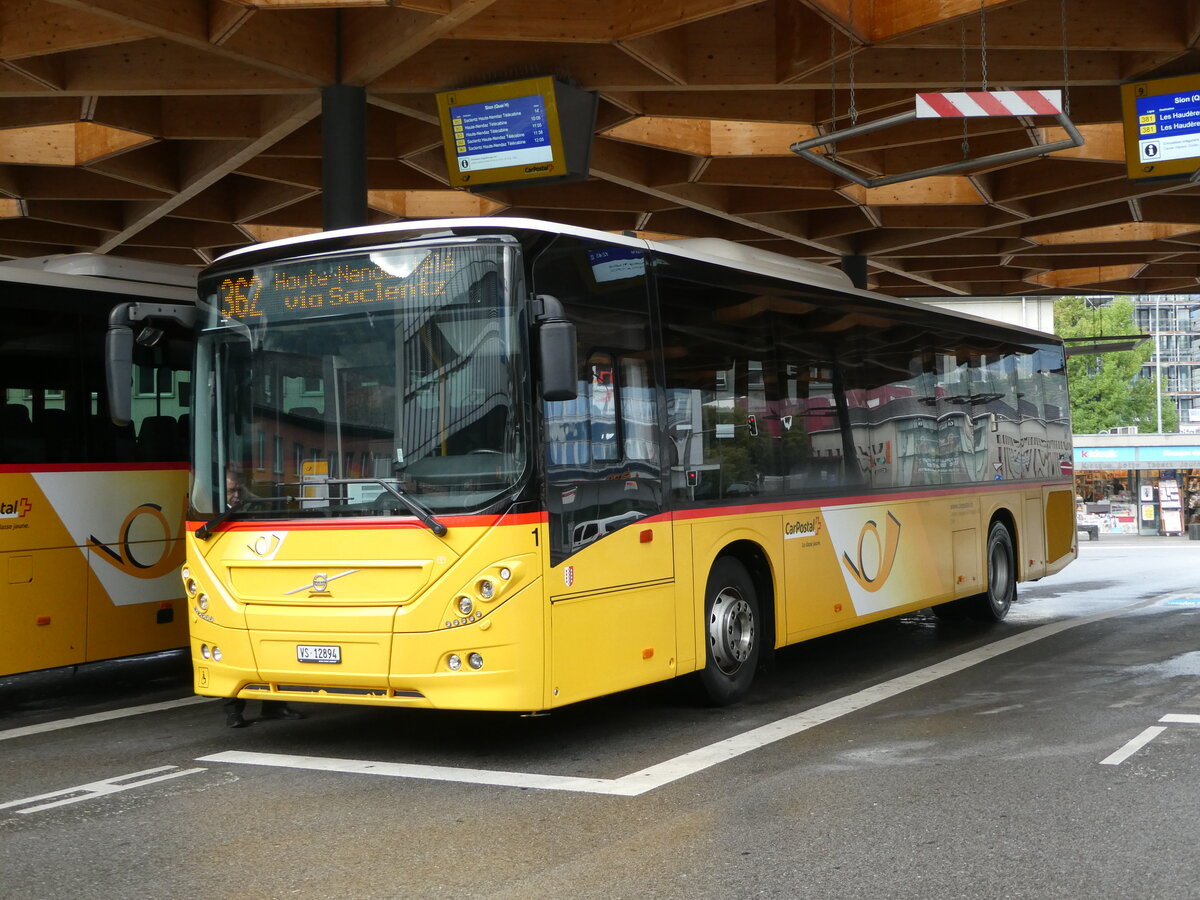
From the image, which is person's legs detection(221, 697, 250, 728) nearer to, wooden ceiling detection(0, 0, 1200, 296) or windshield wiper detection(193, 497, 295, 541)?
windshield wiper detection(193, 497, 295, 541)

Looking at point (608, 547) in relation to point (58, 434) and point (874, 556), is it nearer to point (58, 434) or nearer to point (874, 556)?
point (874, 556)

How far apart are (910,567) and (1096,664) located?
1.81 m

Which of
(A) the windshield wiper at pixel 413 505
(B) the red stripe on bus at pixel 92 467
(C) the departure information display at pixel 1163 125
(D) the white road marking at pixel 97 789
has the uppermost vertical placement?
(C) the departure information display at pixel 1163 125

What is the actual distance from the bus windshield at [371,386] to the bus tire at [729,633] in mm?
2421

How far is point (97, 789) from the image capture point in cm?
743

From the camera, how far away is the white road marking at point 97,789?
279 inches

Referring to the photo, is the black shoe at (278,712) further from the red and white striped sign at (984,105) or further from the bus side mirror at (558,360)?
the red and white striped sign at (984,105)

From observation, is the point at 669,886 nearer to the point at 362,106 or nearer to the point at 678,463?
the point at 678,463

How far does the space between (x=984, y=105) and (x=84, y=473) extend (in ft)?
24.1

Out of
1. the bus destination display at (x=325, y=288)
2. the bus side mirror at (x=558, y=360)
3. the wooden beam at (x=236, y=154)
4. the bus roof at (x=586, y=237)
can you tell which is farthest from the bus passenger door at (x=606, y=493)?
the wooden beam at (x=236, y=154)

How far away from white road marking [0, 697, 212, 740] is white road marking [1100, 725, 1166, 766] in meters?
6.79

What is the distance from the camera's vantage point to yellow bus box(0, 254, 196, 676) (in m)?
9.64

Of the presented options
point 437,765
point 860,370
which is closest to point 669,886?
point 437,765

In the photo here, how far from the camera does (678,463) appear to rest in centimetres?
895
